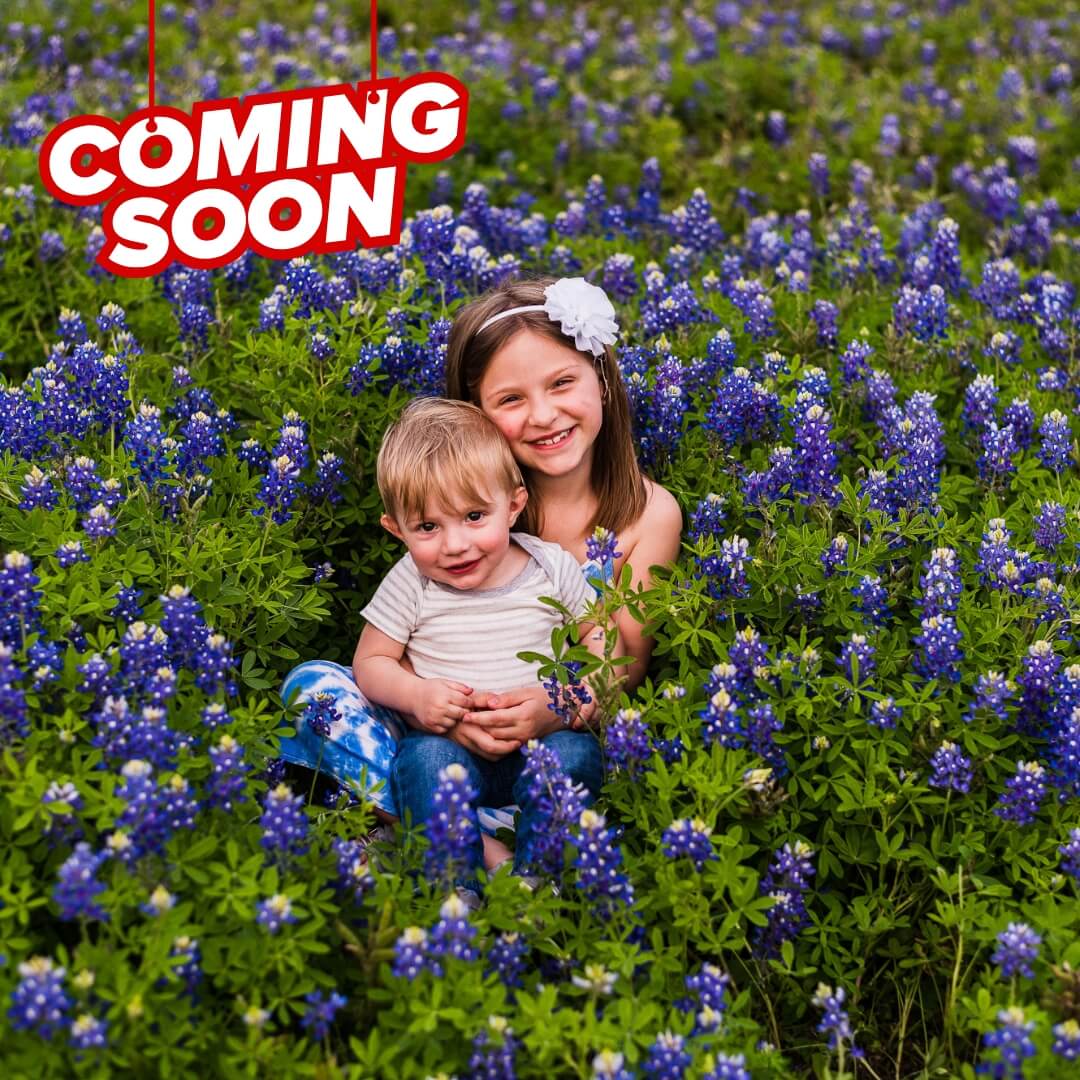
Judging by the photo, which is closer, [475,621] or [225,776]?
[225,776]

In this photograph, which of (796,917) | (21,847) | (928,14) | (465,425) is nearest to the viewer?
(21,847)

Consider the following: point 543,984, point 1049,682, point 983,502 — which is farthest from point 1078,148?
point 543,984

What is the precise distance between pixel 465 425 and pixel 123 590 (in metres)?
1.07

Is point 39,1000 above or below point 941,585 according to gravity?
below

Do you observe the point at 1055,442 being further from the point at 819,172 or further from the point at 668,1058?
the point at 819,172

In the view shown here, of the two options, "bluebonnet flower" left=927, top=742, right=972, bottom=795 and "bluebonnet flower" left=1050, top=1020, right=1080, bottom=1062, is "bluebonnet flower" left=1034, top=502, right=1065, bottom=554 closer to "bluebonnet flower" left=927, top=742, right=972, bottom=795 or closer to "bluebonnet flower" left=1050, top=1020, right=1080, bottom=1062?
"bluebonnet flower" left=927, top=742, right=972, bottom=795

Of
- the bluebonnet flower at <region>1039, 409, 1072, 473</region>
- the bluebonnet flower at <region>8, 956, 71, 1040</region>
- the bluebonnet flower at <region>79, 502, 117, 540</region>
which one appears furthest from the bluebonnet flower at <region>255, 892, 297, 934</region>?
the bluebonnet flower at <region>1039, 409, 1072, 473</region>

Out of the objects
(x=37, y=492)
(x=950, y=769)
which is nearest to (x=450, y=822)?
(x=950, y=769)

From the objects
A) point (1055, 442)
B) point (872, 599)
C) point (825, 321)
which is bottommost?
point (872, 599)

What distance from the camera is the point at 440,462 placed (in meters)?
4.10

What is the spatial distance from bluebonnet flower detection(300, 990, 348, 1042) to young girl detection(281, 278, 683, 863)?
1081 mm

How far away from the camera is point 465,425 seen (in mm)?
4219

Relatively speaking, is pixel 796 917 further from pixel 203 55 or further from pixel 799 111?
pixel 203 55

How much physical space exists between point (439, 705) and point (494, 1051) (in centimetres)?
126
